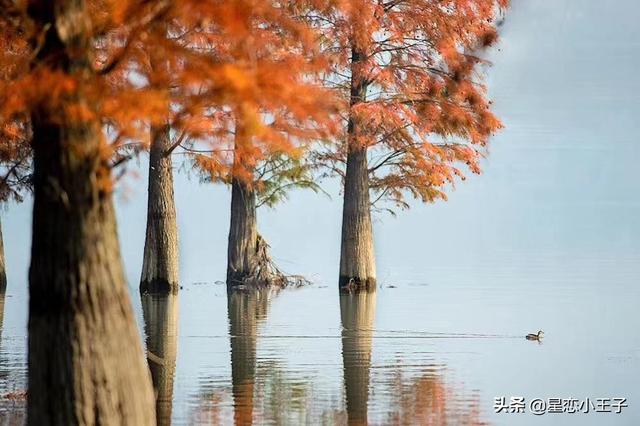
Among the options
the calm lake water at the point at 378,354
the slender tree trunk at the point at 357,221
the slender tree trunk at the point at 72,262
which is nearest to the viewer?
the slender tree trunk at the point at 72,262

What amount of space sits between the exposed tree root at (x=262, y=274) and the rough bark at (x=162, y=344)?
4091mm

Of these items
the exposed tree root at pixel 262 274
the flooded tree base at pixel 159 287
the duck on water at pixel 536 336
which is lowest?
the duck on water at pixel 536 336

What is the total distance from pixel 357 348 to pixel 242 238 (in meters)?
14.0

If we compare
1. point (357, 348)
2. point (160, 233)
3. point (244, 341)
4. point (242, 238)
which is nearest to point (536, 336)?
point (357, 348)

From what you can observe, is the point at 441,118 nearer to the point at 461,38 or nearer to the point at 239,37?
the point at 461,38

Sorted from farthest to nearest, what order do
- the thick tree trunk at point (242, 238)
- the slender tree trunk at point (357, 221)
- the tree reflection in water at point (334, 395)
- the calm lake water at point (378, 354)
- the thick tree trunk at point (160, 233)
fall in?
the thick tree trunk at point (242, 238) → the slender tree trunk at point (357, 221) → the thick tree trunk at point (160, 233) → the calm lake water at point (378, 354) → the tree reflection in water at point (334, 395)

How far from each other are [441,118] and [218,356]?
13.9 m

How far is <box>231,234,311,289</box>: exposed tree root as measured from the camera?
31906 mm

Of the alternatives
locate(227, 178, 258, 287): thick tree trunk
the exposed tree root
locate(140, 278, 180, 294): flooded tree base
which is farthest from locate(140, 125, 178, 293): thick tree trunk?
the exposed tree root

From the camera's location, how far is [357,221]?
30562 millimetres

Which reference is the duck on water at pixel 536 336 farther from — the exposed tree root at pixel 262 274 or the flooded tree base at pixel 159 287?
the exposed tree root at pixel 262 274

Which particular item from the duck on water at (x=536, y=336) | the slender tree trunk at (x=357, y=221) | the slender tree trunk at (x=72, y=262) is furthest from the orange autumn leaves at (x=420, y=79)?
the slender tree trunk at (x=72, y=262)

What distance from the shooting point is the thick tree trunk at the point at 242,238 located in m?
31.8

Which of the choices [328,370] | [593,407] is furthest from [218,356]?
[593,407]
